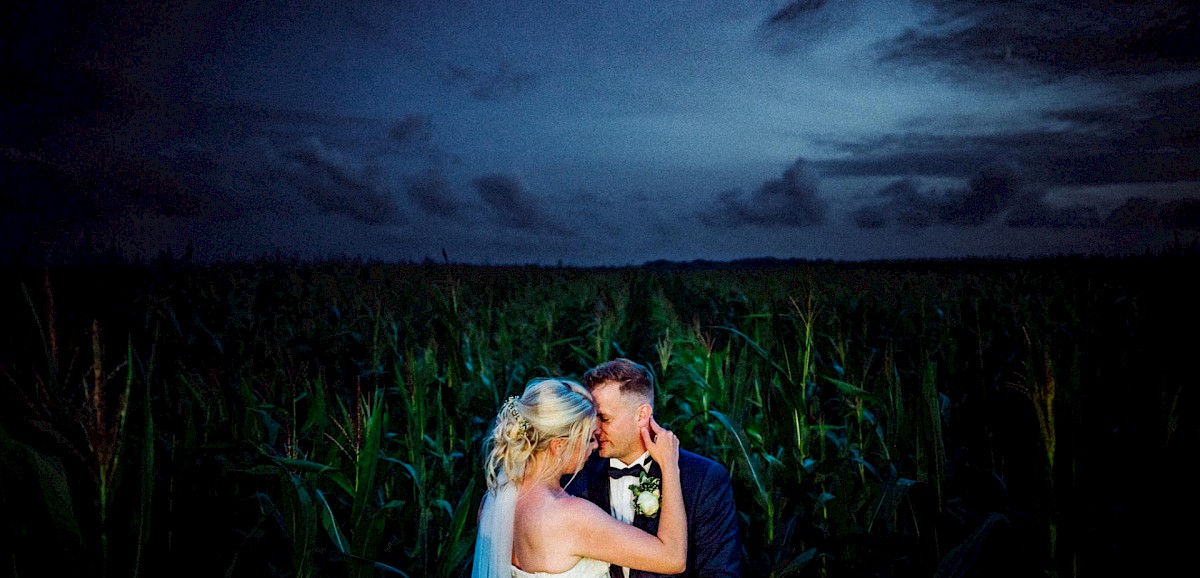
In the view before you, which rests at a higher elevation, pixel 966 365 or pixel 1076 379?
pixel 1076 379

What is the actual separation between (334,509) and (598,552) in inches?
60.8

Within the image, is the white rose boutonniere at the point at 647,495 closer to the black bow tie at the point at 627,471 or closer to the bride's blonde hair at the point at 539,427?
the black bow tie at the point at 627,471

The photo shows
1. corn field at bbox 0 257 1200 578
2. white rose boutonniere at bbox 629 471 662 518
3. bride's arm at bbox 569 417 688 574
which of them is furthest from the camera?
white rose boutonniere at bbox 629 471 662 518

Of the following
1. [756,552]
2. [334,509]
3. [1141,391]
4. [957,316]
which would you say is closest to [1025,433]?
[1141,391]

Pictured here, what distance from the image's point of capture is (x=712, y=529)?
259cm

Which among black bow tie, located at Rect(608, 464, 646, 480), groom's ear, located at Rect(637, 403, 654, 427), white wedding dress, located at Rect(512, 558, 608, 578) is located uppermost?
groom's ear, located at Rect(637, 403, 654, 427)

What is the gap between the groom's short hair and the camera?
8.61ft

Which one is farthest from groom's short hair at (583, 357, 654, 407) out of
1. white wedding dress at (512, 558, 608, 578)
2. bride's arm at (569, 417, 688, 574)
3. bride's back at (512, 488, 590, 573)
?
white wedding dress at (512, 558, 608, 578)

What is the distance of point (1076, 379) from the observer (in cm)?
310

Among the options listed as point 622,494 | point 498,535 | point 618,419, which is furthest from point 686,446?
point 498,535

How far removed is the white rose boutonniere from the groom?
0.07 feet

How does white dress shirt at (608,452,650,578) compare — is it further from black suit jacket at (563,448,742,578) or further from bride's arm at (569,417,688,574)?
bride's arm at (569,417,688,574)

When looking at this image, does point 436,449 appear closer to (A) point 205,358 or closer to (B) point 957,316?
(A) point 205,358

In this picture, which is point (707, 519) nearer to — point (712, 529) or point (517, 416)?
point (712, 529)
